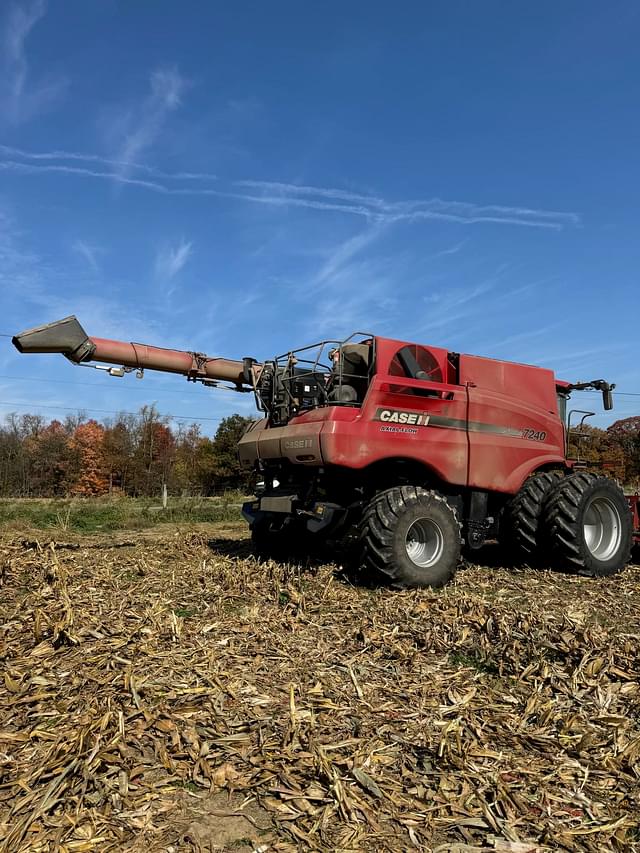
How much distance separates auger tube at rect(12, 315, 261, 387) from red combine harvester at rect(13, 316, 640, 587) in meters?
0.02

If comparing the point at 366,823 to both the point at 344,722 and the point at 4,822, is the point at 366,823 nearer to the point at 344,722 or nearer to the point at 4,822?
the point at 344,722

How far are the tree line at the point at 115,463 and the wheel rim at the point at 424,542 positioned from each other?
3965cm

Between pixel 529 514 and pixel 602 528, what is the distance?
1335 mm

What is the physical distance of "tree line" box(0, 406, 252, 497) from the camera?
156 ft

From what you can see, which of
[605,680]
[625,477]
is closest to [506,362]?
[605,680]

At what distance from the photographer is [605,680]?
4453mm

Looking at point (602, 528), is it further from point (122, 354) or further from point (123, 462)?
point (123, 462)

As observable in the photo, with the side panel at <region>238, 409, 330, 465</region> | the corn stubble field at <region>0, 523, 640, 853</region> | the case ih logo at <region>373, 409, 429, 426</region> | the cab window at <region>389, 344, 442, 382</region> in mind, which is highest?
the cab window at <region>389, 344, 442, 382</region>

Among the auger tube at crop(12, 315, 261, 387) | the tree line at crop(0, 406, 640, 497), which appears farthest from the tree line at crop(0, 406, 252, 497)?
the auger tube at crop(12, 315, 261, 387)

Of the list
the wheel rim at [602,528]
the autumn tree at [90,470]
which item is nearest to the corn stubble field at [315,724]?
the wheel rim at [602,528]

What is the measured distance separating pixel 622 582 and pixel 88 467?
1968 inches

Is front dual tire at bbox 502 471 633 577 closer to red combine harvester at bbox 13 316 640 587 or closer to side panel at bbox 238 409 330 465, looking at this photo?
red combine harvester at bbox 13 316 640 587

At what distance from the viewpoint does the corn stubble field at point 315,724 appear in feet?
9.21

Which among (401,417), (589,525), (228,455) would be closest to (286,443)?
(401,417)
